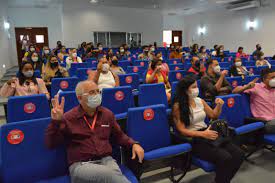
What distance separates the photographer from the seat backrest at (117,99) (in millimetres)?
3033

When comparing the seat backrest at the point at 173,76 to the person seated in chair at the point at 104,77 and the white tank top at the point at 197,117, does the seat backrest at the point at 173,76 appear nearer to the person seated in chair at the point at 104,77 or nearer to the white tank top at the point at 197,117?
the person seated in chair at the point at 104,77

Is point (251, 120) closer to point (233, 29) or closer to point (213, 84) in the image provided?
point (213, 84)

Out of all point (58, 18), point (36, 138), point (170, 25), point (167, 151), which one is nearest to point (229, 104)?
point (167, 151)

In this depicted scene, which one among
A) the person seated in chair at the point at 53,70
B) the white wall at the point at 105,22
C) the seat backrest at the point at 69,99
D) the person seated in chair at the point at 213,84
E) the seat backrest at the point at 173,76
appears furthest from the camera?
the white wall at the point at 105,22

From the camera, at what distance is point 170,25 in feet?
59.0

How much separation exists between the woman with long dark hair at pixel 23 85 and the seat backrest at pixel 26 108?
2.40 ft

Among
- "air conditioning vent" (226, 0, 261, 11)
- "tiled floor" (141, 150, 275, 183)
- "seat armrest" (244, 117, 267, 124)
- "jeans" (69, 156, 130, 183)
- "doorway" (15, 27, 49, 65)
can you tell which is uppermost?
"air conditioning vent" (226, 0, 261, 11)

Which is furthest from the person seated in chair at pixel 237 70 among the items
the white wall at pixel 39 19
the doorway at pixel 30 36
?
the doorway at pixel 30 36

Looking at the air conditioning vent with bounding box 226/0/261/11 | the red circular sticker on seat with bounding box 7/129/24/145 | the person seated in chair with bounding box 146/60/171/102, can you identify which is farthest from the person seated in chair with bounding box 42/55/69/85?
the air conditioning vent with bounding box 226/0/261/11

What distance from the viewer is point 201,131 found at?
2314 mm

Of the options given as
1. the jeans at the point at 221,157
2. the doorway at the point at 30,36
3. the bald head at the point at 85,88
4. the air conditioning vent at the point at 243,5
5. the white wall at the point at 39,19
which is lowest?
the jeans at the point at 221,157

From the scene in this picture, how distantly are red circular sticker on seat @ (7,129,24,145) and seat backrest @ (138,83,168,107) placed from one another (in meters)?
1.77

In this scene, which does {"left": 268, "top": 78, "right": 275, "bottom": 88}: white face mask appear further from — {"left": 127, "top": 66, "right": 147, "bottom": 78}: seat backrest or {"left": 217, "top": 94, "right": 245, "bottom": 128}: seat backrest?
{"left": 127, "top": 66, "right": 147, "bottom": 78}: seat backrest

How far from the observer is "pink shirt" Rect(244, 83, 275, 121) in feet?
9.75
